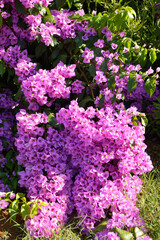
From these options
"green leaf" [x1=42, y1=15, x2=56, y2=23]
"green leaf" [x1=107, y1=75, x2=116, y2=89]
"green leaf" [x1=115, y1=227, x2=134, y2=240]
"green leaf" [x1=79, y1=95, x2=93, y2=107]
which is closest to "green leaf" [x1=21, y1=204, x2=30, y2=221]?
"green leaf" [x1=115, y1=227, x2=134, y2=240]

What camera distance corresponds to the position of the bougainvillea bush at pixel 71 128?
8.06ft

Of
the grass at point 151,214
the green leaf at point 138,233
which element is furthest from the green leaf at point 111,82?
the green leaf at point 138,233

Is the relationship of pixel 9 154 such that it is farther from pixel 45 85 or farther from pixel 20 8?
pixel 20 8

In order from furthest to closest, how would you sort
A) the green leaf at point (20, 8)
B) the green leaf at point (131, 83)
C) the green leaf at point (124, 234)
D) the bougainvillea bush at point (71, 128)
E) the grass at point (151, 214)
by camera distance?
the green leaf at point (20, 8) → the green leaf at point (131, 83) → the bougainvillea bush at point (71, 128) → the grass at point (151, 214) → the green leaf at point (124, 234)

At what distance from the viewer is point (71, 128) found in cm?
263

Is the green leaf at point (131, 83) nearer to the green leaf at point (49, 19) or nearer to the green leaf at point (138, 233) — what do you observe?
the green leaf at point (49, 19)

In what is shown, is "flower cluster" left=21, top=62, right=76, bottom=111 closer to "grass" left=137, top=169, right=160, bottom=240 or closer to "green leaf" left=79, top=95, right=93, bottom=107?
"green leaf" left=79, top=95, right=93, bottom=107

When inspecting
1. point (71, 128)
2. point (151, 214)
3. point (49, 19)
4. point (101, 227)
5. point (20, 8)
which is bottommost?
point (101, 227)

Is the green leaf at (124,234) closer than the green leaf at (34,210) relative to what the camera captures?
Yes

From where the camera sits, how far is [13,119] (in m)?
3.22

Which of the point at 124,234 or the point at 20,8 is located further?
the point at 20,8

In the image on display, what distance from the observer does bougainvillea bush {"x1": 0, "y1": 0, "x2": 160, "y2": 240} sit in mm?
2457

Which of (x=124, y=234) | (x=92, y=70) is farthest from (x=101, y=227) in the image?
(x=92, y=70)

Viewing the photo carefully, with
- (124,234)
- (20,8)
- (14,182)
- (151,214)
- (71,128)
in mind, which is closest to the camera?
(124,234)
